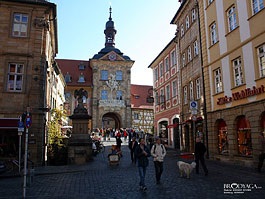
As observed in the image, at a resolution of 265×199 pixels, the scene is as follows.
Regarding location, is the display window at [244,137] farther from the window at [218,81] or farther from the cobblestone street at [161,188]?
the cobblestone street at [161,188]

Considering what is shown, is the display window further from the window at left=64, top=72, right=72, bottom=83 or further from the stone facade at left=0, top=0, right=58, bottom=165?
the window at left=64, top=72, right=72, bottom=83

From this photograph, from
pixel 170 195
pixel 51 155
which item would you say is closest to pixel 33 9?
pixel 51 155

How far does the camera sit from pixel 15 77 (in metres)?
16.5

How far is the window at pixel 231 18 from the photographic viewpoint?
15.0m

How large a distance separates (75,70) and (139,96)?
15.1 m

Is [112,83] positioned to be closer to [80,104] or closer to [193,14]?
[193,14]

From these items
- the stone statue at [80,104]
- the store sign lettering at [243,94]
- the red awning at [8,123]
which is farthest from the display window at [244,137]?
the red awning at [8,123]

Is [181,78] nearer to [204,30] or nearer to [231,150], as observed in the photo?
[204,30]

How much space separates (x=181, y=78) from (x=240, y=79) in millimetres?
9755

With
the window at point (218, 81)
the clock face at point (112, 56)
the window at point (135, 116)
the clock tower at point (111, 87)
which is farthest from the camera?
the window at point (135, 116)

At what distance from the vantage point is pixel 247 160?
13.5 metres

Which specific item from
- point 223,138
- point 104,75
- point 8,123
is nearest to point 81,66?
point 104,75

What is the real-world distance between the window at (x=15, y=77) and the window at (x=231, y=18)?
13315 millimetres

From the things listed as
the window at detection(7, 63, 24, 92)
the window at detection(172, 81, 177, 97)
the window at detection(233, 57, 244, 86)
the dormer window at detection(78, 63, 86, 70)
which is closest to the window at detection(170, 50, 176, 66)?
the window at detection(172, 81, 177, 97)
